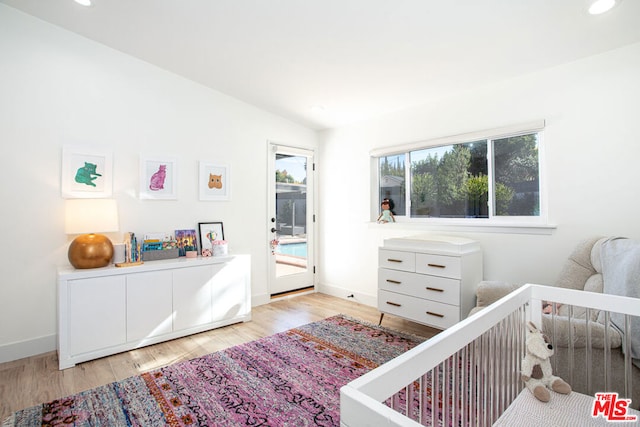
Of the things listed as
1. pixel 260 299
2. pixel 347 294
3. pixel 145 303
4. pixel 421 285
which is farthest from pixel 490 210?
pixel 145 303

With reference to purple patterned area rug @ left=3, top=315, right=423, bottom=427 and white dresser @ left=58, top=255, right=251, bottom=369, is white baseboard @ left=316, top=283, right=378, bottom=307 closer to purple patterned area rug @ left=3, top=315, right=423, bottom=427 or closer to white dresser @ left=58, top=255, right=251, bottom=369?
purple patterned area rug @ left=3, top=315, right=423, bottom=427

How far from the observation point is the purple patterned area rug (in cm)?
178

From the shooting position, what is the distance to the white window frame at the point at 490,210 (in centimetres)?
260

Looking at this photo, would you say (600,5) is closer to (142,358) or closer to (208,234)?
(208,234)

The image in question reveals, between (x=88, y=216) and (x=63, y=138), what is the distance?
30.1 inches

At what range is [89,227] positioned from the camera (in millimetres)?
2523

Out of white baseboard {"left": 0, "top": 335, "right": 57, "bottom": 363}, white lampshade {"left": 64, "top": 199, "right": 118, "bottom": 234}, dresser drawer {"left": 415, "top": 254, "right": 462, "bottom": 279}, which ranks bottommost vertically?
white baseboard {"left": 0, "top": 335, "right": 57, "bottom": 363}

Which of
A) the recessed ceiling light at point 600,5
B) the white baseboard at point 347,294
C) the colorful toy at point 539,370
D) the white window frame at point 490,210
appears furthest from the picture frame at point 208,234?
the recessed ceiling light at point 600,5

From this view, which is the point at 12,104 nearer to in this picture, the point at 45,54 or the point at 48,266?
the point at 45,54

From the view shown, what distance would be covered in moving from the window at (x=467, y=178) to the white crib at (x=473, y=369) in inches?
57.1

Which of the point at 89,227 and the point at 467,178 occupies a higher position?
the point at 467,178

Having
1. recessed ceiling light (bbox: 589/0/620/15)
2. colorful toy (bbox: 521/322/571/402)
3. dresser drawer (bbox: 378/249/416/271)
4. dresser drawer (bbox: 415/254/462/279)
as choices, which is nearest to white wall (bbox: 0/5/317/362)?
dresser drawer (bbox: 378/249/416/271)

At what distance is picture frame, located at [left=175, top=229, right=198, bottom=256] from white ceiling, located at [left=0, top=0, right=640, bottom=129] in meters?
1.63

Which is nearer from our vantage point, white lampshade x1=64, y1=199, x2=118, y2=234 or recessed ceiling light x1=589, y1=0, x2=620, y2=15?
recessed ceiling light x1=589, y1=0, x2=620, y2=15
